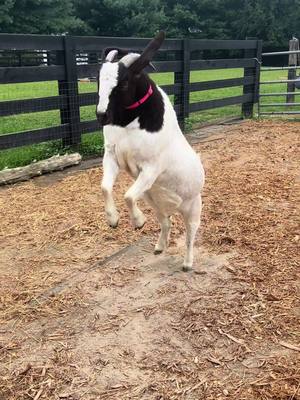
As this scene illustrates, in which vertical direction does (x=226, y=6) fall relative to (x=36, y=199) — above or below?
above

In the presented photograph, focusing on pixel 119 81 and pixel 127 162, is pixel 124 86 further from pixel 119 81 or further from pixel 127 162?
pixel 127 162

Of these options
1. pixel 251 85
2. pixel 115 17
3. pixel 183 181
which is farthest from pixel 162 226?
pixel 115 17

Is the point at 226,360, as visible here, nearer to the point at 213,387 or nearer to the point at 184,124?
the point at 213,387

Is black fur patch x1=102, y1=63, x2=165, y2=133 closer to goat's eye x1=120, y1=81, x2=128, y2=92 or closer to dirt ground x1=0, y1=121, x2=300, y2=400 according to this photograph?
goat's eye x1=120, y1=81, x2=128, y2=92

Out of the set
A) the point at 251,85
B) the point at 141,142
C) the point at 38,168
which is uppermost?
the point at 141,142

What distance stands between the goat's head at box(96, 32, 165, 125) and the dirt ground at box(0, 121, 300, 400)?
1272 millimetres

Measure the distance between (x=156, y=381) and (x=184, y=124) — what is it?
7352 millimetres

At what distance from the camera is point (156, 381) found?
7.79 feet

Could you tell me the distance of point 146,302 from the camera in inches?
124

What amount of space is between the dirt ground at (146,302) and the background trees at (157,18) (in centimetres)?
3033

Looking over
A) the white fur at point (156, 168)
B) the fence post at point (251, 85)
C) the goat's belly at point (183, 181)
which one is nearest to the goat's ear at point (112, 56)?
the white fur at point (156, 168)

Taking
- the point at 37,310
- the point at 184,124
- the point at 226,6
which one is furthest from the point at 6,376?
the point at 226,6

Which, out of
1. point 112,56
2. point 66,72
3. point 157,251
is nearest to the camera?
point 112,56

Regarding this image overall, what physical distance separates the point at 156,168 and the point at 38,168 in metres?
3.57
